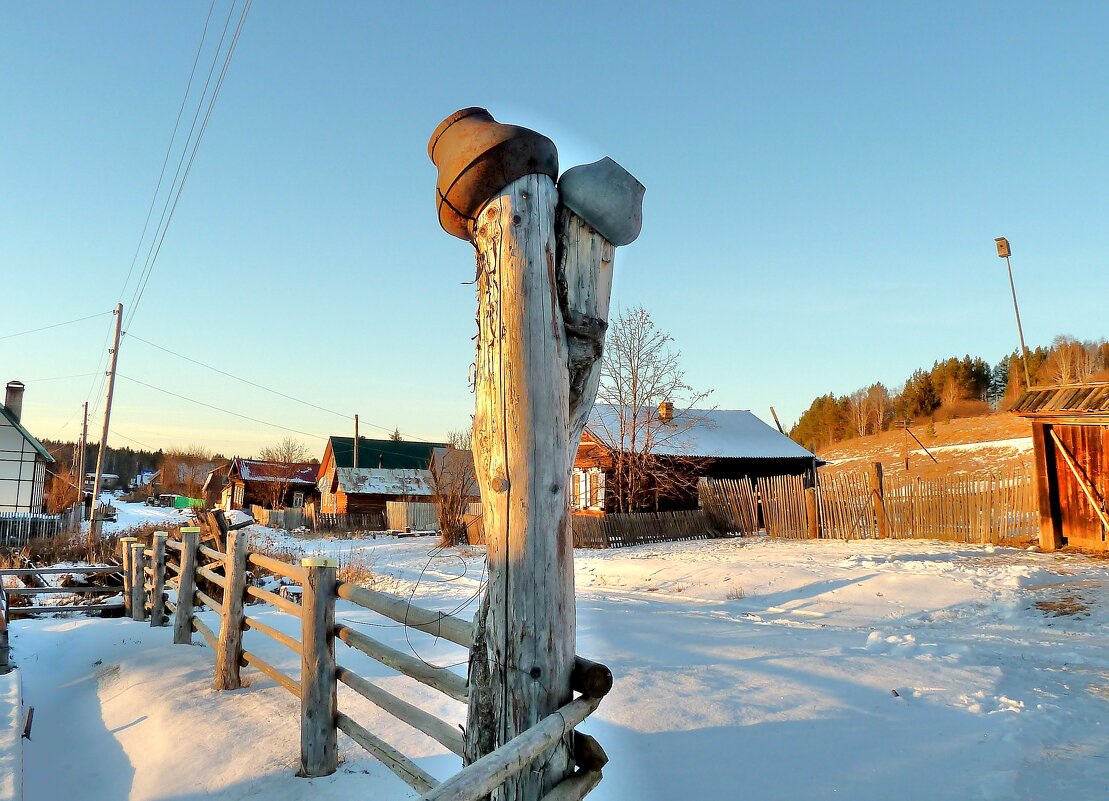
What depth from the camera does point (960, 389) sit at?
68.9 metres

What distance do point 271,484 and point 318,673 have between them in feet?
164

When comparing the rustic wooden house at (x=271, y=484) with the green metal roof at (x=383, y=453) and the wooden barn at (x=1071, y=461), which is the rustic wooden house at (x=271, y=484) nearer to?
the green metal roof at (x=383, y=453)

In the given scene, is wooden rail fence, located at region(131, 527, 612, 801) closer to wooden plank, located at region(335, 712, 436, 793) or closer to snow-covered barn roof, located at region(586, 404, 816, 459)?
wooden plank, located at region(335, 712, 436, 793)

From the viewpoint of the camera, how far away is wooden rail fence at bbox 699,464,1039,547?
15.1 meters

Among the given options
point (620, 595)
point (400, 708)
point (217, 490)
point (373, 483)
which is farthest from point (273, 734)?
point (217, 490)

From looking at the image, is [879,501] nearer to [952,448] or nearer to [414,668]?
[414,668]

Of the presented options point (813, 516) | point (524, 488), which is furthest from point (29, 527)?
point (524, 488)

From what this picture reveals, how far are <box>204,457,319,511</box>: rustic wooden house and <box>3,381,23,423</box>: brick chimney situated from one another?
18.6m

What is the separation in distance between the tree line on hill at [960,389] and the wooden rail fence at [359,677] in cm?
6836

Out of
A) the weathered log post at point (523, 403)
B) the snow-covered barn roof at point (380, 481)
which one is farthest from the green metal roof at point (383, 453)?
the weathered log post at point (523, 403)

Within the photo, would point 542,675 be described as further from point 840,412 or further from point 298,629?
point 840,412

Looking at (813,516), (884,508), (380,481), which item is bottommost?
(813,516)

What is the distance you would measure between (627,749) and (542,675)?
2438 mm

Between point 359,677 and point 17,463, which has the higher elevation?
point 17,463
